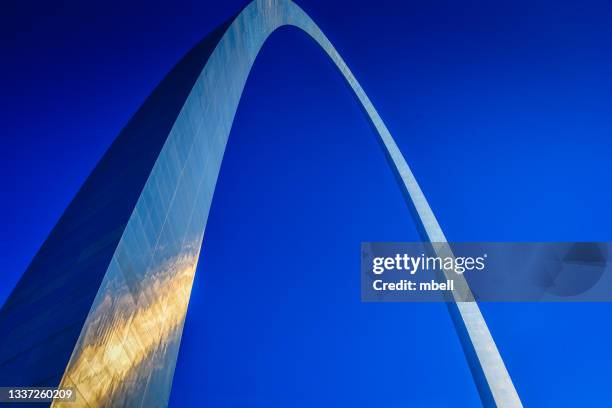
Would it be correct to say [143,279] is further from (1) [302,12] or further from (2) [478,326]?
(1) [302,12]

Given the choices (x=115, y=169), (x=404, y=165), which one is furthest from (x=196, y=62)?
(x=404, y=165)

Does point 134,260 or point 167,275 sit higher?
point 167,275

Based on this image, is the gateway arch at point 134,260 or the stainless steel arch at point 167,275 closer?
the gateway arch at point 134,260

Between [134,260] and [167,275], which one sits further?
[167,275]
